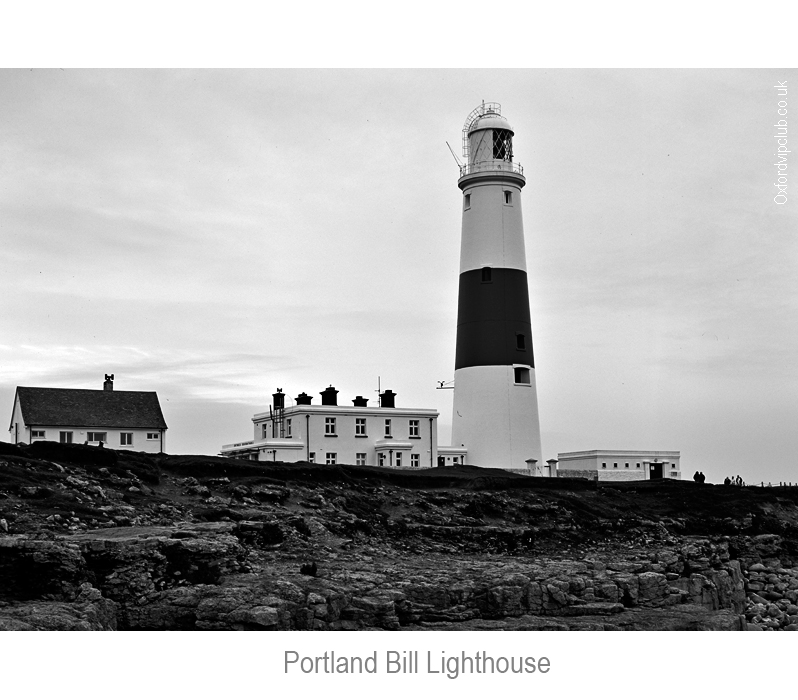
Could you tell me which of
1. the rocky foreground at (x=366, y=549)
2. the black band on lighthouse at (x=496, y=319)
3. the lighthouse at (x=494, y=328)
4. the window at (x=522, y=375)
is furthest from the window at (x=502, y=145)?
the rocky foreground at (x=366, y=549)

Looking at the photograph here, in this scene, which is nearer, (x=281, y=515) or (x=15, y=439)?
(x=281, y=515)

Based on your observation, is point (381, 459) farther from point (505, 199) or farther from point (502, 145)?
point (502, 145)

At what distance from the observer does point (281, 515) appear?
28.1 metres

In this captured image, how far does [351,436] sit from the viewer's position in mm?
44000

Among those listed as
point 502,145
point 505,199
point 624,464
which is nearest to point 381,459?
point 505,199

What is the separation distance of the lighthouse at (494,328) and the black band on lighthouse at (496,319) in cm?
4

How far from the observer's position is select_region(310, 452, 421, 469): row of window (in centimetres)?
4334

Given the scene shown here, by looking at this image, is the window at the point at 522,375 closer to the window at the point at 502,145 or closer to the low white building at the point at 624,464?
the window at the point at 502,145

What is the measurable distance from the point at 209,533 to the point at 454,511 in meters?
11.7

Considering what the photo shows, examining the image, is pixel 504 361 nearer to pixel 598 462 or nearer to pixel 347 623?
pixel 598 462

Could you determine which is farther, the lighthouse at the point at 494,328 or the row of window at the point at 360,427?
the row of window at the point at 360,427

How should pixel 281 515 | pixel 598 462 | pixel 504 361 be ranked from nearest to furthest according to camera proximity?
pixel 281 515, pixel 504 361, pixel 598 462

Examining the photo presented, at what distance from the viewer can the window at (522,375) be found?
1663 inches
